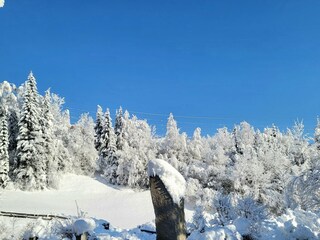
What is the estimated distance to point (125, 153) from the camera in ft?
184

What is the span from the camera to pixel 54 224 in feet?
46.2

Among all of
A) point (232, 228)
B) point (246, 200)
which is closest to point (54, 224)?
point (232, 228)

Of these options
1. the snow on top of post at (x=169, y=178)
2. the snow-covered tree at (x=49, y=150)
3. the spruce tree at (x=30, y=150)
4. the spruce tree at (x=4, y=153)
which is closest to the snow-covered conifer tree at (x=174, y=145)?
the snow-covered tree at (x=49, y=150)

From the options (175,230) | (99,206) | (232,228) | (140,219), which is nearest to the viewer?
(175,230)

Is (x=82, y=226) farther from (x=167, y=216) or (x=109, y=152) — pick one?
(x=109, y=152)

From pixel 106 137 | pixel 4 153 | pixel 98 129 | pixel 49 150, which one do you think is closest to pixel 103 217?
pixel 49 150

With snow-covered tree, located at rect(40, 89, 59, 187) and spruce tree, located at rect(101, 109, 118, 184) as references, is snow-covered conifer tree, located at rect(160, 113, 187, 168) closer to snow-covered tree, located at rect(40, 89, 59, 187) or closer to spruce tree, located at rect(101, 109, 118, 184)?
spruce tree, located at rect(101, 109, 118, 184)

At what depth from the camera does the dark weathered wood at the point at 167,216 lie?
11922 millimetres

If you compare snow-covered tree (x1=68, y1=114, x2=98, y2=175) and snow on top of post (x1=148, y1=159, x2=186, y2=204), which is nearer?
snow on top of post (x1=148, y1=159, x2=186, y2=204)

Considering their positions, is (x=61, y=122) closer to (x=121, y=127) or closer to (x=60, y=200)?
(x=121, y=127)

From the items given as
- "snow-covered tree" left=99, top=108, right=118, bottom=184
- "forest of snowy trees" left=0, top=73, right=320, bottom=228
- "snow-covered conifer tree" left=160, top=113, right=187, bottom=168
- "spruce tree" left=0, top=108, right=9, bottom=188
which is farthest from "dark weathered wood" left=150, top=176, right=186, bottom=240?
"snow-covered conifer tree" left=160, top=113, right=187, bottom=168

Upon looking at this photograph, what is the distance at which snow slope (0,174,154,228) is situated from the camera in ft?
123

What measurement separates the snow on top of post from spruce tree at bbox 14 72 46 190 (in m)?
32.3

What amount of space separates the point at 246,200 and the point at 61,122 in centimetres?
4574
